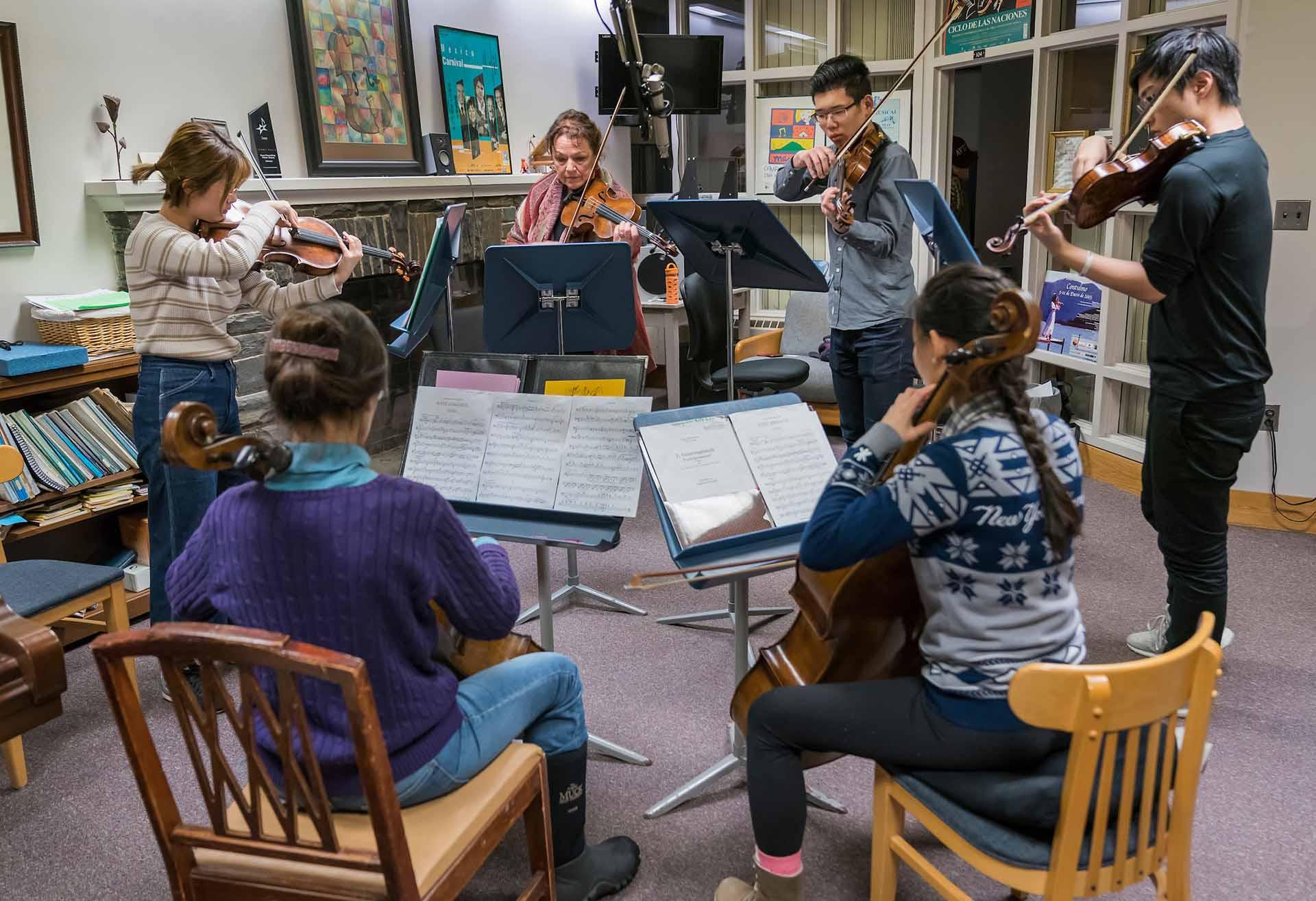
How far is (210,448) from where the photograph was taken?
121 cm

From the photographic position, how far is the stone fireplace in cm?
327

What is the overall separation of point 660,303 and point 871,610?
317cm

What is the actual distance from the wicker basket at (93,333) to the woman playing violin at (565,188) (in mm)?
1181

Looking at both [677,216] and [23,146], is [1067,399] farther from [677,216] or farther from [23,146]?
[23,146]

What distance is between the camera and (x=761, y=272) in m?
2.56

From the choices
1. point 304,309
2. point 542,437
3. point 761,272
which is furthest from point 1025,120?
point 304,309

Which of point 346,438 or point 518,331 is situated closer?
point 346,438

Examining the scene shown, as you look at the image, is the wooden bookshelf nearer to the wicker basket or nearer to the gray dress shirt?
the wicker basket

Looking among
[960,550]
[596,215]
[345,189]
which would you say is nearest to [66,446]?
[345,189]

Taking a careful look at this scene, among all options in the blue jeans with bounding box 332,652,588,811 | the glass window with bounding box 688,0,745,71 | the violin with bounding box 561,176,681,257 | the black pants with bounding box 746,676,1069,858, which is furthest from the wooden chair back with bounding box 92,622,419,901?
the glass window with bounding box 688,0,745,71

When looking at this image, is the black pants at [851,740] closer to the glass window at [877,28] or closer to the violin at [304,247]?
the violin at [304,247]

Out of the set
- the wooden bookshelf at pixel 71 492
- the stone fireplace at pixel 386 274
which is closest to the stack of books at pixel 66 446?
the wooden bookshelf at pixel 71 492

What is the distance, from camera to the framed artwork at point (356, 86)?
3.55 m

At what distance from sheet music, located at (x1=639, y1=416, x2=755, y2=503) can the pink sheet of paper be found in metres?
0.36
